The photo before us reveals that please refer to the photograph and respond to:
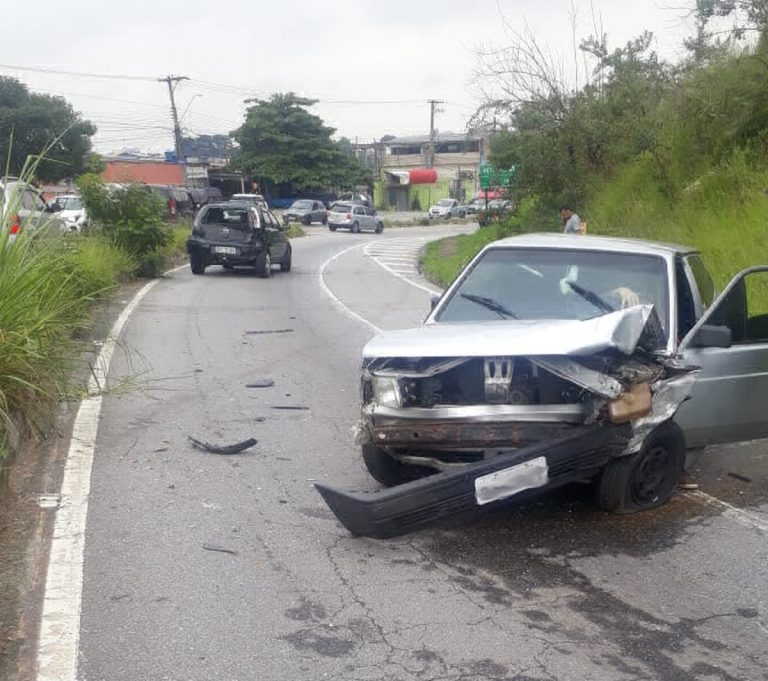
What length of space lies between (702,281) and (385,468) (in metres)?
3.01

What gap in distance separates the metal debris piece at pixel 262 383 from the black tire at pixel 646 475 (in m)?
5.11

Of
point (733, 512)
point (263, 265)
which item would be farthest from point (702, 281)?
point (263, 265)

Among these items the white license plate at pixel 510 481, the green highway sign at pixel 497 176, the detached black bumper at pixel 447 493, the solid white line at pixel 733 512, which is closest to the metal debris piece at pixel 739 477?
the solid white line at pixel 733 512

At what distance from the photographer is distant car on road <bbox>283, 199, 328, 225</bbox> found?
61625 mm

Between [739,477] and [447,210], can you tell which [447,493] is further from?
[447,210]

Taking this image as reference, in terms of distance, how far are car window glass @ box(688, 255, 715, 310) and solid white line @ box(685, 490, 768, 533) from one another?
144 centimetres

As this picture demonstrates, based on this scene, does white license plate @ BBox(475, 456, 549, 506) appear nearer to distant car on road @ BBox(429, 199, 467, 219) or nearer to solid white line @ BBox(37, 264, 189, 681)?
solid white line @ BBox(37, 264, 189, 681)

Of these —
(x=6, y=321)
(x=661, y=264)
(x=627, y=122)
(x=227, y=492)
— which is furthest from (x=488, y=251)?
(x=627, y=122)

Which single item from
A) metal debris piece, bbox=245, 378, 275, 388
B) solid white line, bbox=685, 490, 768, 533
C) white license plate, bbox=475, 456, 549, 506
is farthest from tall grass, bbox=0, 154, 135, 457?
solid white line, bbox=685, 490, 768, 533

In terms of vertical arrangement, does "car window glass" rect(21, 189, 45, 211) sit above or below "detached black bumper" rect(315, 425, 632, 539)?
above

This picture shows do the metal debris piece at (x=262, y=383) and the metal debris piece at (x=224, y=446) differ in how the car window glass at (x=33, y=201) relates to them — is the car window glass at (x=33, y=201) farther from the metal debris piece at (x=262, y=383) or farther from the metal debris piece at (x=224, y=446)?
the metal debris piece at (x=262, y=383)

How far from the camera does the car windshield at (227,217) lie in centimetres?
2491

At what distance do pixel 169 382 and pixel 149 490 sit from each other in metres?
3.94

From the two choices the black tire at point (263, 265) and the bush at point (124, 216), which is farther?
the black tire at point (263, 265)
